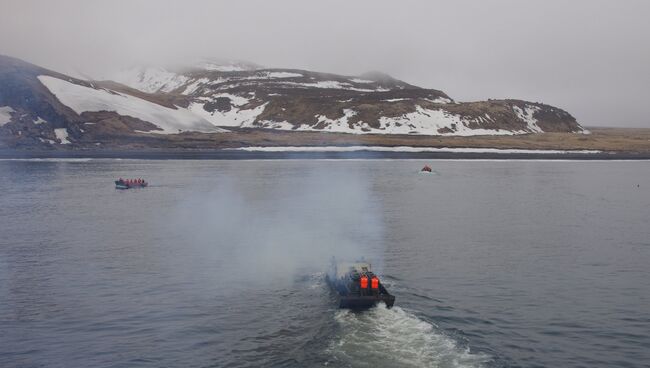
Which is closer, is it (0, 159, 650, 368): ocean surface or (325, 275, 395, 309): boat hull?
(0, 159, 650, 368): ocean surface

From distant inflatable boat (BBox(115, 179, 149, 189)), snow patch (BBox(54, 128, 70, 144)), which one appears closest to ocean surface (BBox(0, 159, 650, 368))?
distant inflatable boat (BBox(115, 179, 149, 189))

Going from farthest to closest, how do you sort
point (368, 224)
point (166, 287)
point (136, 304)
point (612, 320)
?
point (368, 224), point (166, 287), point (136, 304), point (612, 320)

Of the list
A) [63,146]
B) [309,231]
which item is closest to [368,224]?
[309,231]

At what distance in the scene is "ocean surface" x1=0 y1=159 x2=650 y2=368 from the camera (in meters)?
26.4

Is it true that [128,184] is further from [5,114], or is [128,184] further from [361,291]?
[5,114]

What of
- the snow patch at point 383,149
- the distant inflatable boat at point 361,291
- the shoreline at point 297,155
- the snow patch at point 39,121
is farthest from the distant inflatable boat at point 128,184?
the snow patch at point 39,121

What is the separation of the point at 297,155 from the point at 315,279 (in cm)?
13674

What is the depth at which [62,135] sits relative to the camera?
176 metres

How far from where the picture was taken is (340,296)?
33.4 metres

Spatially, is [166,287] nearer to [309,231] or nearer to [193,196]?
[309,231]

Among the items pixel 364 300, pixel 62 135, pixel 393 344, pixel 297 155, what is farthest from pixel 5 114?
pixel 393 344

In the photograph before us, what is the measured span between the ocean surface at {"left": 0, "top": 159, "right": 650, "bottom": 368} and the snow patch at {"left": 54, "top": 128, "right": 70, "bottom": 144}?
94.9 meters

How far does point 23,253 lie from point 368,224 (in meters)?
30.7

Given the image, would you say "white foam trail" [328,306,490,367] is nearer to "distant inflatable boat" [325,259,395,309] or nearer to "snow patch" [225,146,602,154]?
"distant inflatable boat" [325,259,395,309]
